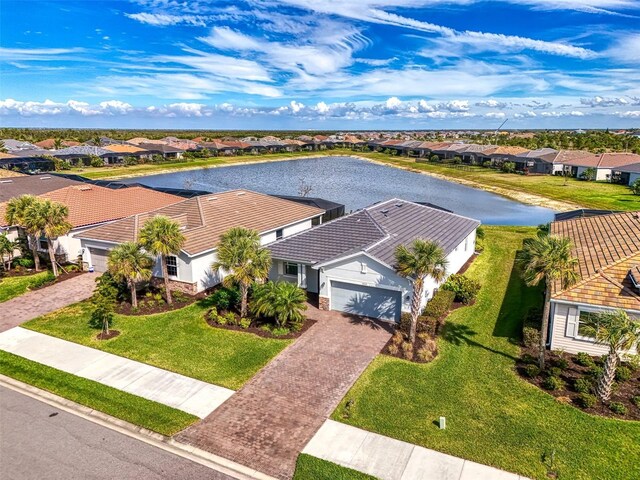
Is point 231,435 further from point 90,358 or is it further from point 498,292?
point 498,292

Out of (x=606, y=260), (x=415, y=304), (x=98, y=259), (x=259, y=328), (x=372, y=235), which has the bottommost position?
(x=259, y=328)

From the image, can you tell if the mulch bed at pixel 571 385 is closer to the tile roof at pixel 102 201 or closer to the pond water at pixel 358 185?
the tile roof at pixel 102 201

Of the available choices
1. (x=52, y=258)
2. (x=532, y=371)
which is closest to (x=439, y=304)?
(x=532, y=371)

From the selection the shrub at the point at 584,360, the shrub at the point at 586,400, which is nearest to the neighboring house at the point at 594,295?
the shrub at the point at 584,360

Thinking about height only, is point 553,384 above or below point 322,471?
above

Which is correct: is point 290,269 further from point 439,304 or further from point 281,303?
point 439,304
